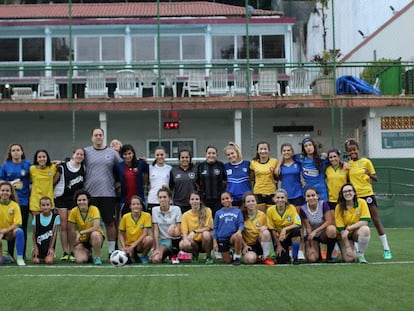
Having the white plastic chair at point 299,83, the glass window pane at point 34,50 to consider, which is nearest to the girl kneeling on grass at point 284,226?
the white plastic chair at point 299,83

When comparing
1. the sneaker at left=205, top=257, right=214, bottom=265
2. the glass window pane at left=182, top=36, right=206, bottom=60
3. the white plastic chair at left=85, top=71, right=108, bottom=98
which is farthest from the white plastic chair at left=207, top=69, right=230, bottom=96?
the sneaker at left=205, top=257, right=214, bottom=265

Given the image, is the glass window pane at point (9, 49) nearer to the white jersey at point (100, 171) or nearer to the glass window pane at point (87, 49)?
the glass window pane at point (87, 49)

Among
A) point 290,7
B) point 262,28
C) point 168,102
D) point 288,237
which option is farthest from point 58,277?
point 290,7

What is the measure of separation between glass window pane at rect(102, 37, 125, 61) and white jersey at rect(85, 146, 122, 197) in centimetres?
1543

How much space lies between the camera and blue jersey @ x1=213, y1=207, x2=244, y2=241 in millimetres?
8164

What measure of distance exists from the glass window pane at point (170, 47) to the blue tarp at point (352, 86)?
6.79 m

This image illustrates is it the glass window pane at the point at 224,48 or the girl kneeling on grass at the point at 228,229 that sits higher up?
the glass window pane at the point at 224,48

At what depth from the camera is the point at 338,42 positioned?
30.3 meters

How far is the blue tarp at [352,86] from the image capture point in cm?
1864

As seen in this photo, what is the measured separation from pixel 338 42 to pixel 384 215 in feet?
54.1

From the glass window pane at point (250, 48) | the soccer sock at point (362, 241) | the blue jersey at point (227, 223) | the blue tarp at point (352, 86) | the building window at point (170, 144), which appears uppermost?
the glass window pane at point (250, 48)

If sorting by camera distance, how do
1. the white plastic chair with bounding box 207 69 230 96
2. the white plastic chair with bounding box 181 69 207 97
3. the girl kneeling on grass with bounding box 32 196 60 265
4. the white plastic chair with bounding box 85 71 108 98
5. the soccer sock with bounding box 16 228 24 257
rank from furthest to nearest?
the white plastic chair with bounding box 181 69 207 97
the white plastic chair with bounding box 207 69 230 96
the white plastic chair with bounding box 85 71 108 98
the girl kneeling on grass with bounding box 32 196 60 265
the soccer sock with bounding box 16 228 24 257

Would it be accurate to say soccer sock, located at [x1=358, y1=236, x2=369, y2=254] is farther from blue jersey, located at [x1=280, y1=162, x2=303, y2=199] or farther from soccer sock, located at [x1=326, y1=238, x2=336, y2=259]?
blue jersey, located at [x1=280, y1=162, x2=303, y2=199]

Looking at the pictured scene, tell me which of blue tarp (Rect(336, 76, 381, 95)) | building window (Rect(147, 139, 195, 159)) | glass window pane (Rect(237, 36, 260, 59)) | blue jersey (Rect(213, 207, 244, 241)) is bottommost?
blue jersey (Rect(213, 207, 244, 241))
